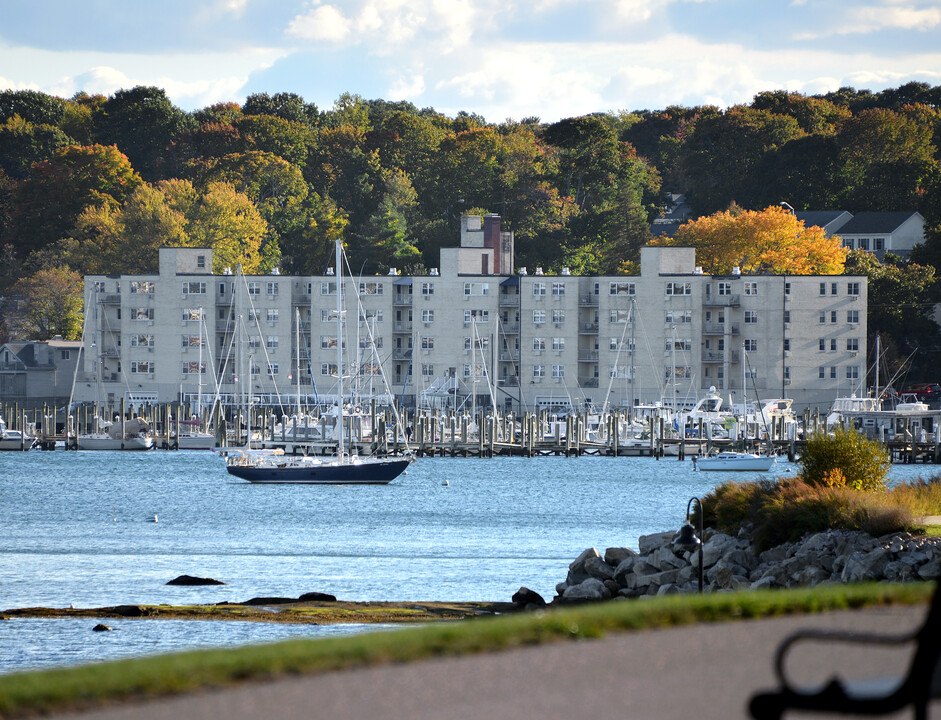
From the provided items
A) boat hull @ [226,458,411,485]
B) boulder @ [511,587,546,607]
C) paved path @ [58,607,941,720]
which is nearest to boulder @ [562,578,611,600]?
boulder @ [511,587,546,607]

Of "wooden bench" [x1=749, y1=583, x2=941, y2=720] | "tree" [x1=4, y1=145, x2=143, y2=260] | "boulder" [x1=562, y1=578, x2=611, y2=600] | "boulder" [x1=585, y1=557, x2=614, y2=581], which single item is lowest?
"boulder" [x1=562, y1=578, x2=611, y2=600]

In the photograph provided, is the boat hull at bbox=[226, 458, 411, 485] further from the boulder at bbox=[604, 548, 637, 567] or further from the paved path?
the paved path

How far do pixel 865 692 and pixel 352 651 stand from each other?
368cm

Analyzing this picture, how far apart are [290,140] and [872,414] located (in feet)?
231

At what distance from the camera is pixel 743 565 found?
31312 mm

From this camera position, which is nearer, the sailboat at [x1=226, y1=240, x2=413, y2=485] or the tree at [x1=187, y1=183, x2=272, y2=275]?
the sailboat at [x1=226, y1=240, x2=413, y2=485]

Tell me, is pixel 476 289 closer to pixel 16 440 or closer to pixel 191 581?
pixel 16 440

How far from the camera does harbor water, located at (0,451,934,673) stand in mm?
36750

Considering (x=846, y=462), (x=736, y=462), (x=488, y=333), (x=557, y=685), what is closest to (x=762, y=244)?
(x=488, y=333)

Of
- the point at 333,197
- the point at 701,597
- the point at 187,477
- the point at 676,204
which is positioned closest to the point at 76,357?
the point at 333,197

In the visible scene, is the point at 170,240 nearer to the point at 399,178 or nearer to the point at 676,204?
the point at 399,178

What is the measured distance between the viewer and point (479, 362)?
118562 millimetres

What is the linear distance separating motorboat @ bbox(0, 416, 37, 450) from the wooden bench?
347 feet

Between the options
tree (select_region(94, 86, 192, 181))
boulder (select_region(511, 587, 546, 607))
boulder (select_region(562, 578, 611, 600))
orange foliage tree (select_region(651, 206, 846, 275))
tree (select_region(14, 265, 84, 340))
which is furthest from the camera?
tree (select_region(94, 86, 192, 181))
